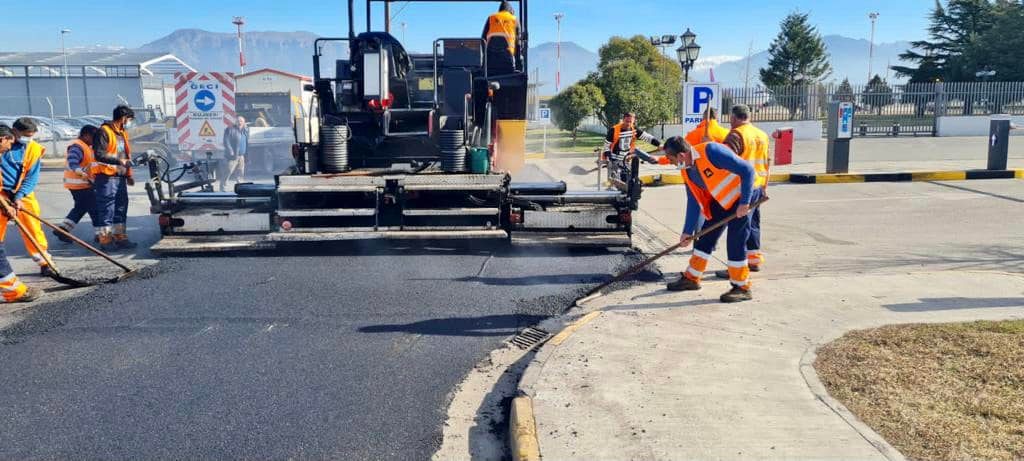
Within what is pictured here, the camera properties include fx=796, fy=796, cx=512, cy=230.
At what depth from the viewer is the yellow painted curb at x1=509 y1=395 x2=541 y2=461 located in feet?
12.4

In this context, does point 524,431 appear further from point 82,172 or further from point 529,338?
point 82,172

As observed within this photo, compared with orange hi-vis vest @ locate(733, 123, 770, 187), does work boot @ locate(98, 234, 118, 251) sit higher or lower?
lower

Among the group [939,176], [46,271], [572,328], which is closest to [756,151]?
[572,328]

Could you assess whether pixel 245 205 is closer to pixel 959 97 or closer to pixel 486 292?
pixel 486 292

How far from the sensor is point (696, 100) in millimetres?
13539

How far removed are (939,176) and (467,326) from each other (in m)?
12.8

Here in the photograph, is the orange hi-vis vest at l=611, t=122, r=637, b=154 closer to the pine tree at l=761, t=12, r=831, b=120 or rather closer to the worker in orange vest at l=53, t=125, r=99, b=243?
the worker in orange vest at l=53, t=125, r=99, b=243

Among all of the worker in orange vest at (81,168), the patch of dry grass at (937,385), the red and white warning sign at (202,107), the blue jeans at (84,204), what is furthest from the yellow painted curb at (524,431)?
the red and white warning sign at (202,107)

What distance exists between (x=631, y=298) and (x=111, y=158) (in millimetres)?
6190

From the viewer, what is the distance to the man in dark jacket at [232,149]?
15.5 metres

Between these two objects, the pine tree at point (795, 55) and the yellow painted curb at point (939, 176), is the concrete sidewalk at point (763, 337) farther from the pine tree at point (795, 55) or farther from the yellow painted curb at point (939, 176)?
the pine tree at point (795, 55)

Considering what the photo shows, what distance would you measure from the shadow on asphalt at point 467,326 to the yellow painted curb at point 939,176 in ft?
39.1

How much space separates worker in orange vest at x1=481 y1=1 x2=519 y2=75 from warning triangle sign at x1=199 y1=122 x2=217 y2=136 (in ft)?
29.0

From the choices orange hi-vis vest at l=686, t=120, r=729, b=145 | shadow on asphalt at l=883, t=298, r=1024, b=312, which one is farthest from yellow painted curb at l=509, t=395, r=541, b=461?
Answer: orange hi-vis vest at l=686, t=120, r=729, b=145
